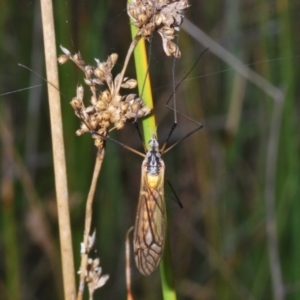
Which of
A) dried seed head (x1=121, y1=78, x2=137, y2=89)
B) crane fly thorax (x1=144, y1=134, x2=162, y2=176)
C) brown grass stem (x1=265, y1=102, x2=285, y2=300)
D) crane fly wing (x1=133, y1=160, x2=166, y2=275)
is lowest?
brown grass stem (x1=265, y1=102, x2=285, y2=300)

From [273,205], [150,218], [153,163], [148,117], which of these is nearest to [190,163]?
[273,205]

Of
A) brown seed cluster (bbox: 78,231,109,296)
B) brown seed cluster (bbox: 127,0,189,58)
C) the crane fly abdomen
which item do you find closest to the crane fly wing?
the crane fly abdomen

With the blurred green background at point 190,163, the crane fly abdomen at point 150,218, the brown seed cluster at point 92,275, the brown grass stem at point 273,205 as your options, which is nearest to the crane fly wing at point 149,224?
the crane fly abdomen at point 150,218

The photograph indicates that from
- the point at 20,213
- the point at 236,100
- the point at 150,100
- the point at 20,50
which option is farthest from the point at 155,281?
the point at 150,100

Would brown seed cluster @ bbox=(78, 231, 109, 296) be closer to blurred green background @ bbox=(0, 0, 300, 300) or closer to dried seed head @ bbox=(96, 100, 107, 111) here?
dried seed head @ bbox=(96, 100, 107, 111)

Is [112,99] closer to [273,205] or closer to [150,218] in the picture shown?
[150,218]

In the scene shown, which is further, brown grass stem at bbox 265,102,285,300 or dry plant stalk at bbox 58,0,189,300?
brown grass stem at bbox 265,102,285,300
